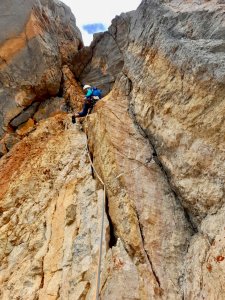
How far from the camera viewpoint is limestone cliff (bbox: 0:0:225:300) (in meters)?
6.96

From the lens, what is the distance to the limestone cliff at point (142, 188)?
696 centimetres

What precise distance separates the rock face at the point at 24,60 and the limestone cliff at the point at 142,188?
17.4ft

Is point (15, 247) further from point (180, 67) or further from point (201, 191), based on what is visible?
point (180, 67)

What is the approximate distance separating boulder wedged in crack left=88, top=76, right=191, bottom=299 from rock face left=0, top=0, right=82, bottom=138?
7131 millimetres

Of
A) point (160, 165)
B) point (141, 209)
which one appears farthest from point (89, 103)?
point (141, 209)

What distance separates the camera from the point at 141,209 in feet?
26.3

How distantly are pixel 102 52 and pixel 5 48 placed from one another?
473 cm

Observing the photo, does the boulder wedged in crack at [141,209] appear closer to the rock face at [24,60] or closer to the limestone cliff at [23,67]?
the limestone cliff at [23,67]

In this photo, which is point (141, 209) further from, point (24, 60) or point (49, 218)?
point (24, 60)

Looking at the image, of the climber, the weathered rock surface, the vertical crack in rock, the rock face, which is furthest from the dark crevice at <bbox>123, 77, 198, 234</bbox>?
the rock face

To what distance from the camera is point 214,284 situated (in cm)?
605

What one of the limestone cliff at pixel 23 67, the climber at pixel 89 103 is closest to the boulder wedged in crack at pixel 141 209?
the climber at pixel 89 103

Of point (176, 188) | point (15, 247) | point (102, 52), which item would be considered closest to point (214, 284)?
point (176, 188)

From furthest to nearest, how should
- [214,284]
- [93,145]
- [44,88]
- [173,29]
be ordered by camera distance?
[44,88], [93,145], [173,29], [214,284]
